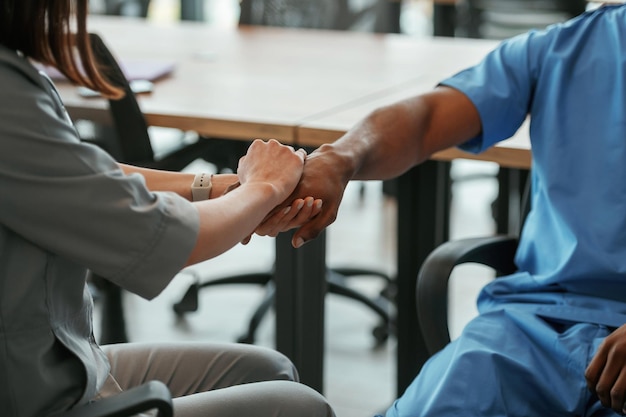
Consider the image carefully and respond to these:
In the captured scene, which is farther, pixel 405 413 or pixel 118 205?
pixel 405 413

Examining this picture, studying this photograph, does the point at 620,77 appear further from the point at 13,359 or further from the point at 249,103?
the point at 13,359

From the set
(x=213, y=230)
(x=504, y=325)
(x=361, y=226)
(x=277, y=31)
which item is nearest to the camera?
(x=213, y=230)

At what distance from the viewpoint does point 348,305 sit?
11.1 ft

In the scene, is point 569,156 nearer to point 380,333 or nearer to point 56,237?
point 56,237

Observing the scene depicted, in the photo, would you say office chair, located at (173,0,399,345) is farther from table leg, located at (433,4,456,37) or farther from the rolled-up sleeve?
the rolled-up sleeve

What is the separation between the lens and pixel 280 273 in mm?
2240

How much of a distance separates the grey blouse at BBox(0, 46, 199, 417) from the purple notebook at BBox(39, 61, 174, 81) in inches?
55.1

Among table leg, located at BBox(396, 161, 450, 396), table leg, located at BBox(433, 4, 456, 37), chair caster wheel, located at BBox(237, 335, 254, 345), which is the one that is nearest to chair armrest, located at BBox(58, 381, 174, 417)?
table leg, located at BBox(396, 161, 450, 396)

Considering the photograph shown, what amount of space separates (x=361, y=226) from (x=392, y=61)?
1.36 m

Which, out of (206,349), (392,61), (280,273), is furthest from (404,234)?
(206,349)

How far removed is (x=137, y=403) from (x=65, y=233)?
21 cm

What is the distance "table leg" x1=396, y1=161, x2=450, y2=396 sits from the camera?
2.37 m

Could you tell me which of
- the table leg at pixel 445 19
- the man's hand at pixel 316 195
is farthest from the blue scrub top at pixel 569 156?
the table leg at pixel 445 19

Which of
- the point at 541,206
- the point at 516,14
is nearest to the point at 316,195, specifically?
the point at 541,206
